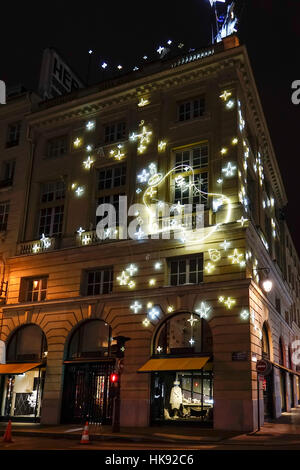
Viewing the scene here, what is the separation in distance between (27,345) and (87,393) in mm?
4753

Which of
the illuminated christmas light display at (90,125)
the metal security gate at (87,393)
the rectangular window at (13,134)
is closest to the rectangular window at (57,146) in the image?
the illuminated christmas light display at (90,125)

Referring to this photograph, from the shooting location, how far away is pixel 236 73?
25.2 m

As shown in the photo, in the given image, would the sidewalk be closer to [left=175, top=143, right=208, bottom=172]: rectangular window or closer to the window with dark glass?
the window with dark glass

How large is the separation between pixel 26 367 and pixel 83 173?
11.3 m

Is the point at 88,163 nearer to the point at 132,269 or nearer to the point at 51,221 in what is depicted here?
the point at 51,221

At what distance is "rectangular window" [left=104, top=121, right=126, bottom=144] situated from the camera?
28297mm

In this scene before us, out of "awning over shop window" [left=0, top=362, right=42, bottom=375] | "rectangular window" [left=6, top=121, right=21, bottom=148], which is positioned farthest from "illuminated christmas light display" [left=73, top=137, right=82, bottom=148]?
"awning over shop window" [left=0, top=362, right=42, bottom=375]

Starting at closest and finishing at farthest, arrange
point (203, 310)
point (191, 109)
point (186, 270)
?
point (203, 310), point (186, 270), point (191, 109)

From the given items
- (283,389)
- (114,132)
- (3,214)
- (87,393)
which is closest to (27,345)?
(87,393)

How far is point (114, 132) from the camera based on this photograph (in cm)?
2866

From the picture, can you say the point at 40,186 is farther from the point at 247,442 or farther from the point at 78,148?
the point at 247,442

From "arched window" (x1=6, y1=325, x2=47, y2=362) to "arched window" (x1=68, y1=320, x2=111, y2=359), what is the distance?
6.13ft

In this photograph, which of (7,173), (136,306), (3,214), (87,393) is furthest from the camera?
(7,173)

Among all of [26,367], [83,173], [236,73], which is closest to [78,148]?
[83,173]
